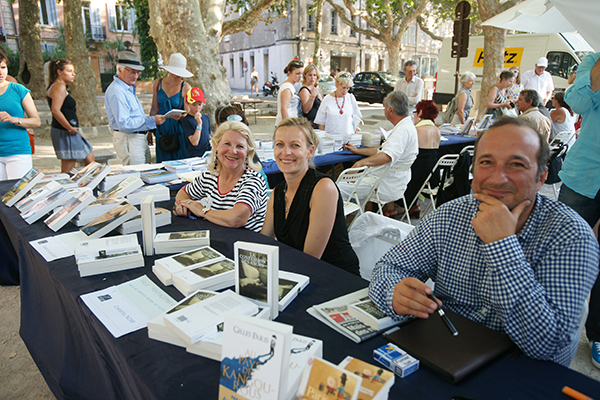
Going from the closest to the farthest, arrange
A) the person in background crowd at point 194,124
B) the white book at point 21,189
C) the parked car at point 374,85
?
the white book at point 21,189, the person in background crowd at point 194,124, the parked car at point 374,85

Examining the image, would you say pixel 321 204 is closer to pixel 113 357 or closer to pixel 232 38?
pixel 113 357

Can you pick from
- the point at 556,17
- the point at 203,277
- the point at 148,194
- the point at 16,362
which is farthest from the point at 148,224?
the point at 556,17

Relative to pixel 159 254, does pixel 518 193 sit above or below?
above

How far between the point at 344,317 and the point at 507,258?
537 mm

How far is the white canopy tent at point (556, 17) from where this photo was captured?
7.91 ft

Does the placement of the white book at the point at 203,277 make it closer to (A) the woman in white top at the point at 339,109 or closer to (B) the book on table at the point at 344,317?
(B) the book on table at the point at 344,317

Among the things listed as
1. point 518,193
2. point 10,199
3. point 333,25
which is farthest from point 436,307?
point 333,25

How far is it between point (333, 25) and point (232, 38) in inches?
375

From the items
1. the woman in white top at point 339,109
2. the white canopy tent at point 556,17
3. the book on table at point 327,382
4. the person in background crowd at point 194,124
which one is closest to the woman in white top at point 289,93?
the woman in white top at point 339,109

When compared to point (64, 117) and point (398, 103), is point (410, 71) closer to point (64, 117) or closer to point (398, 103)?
point (398, 103)

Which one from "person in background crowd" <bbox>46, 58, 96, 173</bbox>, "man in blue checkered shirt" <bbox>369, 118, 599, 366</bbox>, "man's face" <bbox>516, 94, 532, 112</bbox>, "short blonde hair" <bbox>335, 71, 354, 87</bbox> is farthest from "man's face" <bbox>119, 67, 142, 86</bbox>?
"man's face" <bbox>516, 94, 532, 112</bbox>

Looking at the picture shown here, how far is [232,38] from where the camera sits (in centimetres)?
3338

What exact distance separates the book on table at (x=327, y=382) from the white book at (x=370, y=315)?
520 millimetres

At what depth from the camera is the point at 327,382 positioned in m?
0.73
